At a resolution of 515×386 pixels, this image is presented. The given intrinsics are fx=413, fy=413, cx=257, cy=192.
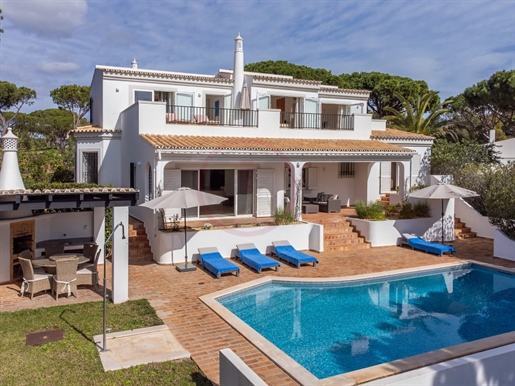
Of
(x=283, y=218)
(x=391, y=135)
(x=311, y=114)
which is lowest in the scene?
(x=283, y=218)

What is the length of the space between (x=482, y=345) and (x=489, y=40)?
23.4 metres

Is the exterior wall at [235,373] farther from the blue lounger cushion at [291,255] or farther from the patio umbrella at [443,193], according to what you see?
the patio umbrella at [443,193]

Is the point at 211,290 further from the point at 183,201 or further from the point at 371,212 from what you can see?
the point at 371,212

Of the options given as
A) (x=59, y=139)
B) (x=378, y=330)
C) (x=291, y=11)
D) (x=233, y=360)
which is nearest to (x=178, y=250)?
(x=378, y=330)

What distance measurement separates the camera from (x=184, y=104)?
25.9 meters

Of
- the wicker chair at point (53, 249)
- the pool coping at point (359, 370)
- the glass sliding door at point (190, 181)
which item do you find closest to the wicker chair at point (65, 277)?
the wicker chair at point (53, 249)

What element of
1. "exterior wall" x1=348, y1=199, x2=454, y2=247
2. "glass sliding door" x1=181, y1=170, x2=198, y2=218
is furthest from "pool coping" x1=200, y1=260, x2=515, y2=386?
"exterior wall" x1=348, y1=199, x2=454, y2=247

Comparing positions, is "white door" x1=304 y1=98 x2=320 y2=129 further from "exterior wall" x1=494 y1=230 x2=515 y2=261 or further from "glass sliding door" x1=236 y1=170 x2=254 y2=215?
"exterior wall" x1=494 y1=230 x2=515 y2=261

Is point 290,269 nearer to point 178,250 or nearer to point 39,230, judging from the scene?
point 178,250

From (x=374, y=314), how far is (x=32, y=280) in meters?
10.7

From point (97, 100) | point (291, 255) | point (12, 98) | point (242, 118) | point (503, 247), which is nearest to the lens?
point (291, 255)

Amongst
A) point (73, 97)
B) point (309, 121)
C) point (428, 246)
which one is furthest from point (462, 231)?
point (73, 97)

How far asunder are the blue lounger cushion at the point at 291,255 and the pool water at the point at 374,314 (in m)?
2.00

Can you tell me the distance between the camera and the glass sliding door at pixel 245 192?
76.4 feet
